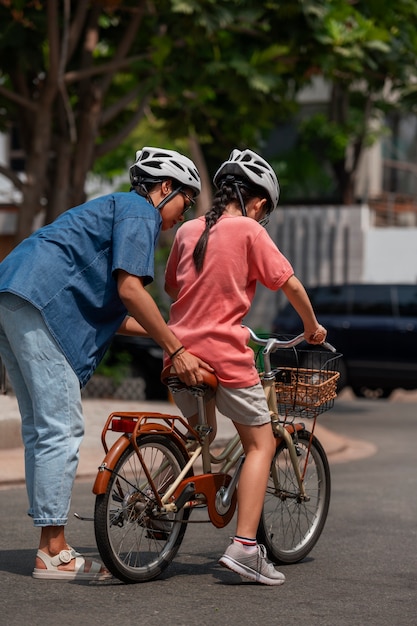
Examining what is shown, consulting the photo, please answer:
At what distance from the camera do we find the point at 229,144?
18750 mm

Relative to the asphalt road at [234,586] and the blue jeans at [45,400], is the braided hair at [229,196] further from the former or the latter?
the asphalt road at [234,586]

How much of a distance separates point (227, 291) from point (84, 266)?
0.62m

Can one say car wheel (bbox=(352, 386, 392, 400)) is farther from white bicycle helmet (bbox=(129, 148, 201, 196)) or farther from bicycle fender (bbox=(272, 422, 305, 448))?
white bicycle helmet (bbox=(129, 148, 201, 196))

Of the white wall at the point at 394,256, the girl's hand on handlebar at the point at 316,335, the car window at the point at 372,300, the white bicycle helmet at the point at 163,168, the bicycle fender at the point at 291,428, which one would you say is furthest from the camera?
the white wall at the point at 394,256

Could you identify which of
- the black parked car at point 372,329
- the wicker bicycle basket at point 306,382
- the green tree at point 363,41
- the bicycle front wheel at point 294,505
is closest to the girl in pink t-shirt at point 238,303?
the wicker bicycle basket at point 306,382

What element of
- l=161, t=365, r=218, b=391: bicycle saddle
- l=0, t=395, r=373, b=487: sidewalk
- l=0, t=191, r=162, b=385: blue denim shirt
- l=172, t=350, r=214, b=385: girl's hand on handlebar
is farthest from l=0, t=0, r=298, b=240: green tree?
l=172, t=350, r=214, b=385: girl's hand on handlebar

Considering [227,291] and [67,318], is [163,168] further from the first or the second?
[67,318]

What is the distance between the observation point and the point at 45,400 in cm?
548

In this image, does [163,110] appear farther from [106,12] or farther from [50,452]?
[50,452]

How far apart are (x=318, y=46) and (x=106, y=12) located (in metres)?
3.30

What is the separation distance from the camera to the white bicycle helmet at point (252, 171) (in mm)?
5648

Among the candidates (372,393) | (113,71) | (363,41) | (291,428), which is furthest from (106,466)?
(372,393)

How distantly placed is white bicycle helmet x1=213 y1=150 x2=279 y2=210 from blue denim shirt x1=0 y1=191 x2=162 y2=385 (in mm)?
416

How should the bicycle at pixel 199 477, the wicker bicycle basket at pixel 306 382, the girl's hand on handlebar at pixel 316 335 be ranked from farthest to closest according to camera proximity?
the wicker bicycle basket at pixel 306 382, the girl's hand on handlebar at pixel 316 335, the bicycle at pixel 199 477
